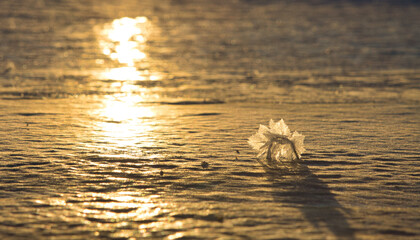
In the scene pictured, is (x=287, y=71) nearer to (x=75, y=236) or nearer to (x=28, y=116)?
(x=28, y=116)

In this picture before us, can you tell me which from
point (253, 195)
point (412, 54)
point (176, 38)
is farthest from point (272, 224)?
point (176, 38)

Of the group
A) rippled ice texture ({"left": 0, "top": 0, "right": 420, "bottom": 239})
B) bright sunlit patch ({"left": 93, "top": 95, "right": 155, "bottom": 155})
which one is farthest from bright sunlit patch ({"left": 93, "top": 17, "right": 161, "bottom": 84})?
bright sunlit patch ({"left": 93, "top": 95, "right": 155, "bottom": 155})

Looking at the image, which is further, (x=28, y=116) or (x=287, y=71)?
(x=287, y=71)

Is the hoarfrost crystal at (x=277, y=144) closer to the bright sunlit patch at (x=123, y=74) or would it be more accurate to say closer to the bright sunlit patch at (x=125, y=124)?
the bright sunlit patch at (x=125, y=124)

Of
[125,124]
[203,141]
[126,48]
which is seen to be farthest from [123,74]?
[203,141]

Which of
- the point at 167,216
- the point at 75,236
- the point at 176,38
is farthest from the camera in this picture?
the point at 176,38

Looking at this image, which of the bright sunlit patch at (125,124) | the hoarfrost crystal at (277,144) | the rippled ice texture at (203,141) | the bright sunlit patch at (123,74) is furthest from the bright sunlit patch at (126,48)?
the hoarfrost crystal at (277,144)

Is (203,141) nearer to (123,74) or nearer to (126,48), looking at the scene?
(123,74)
